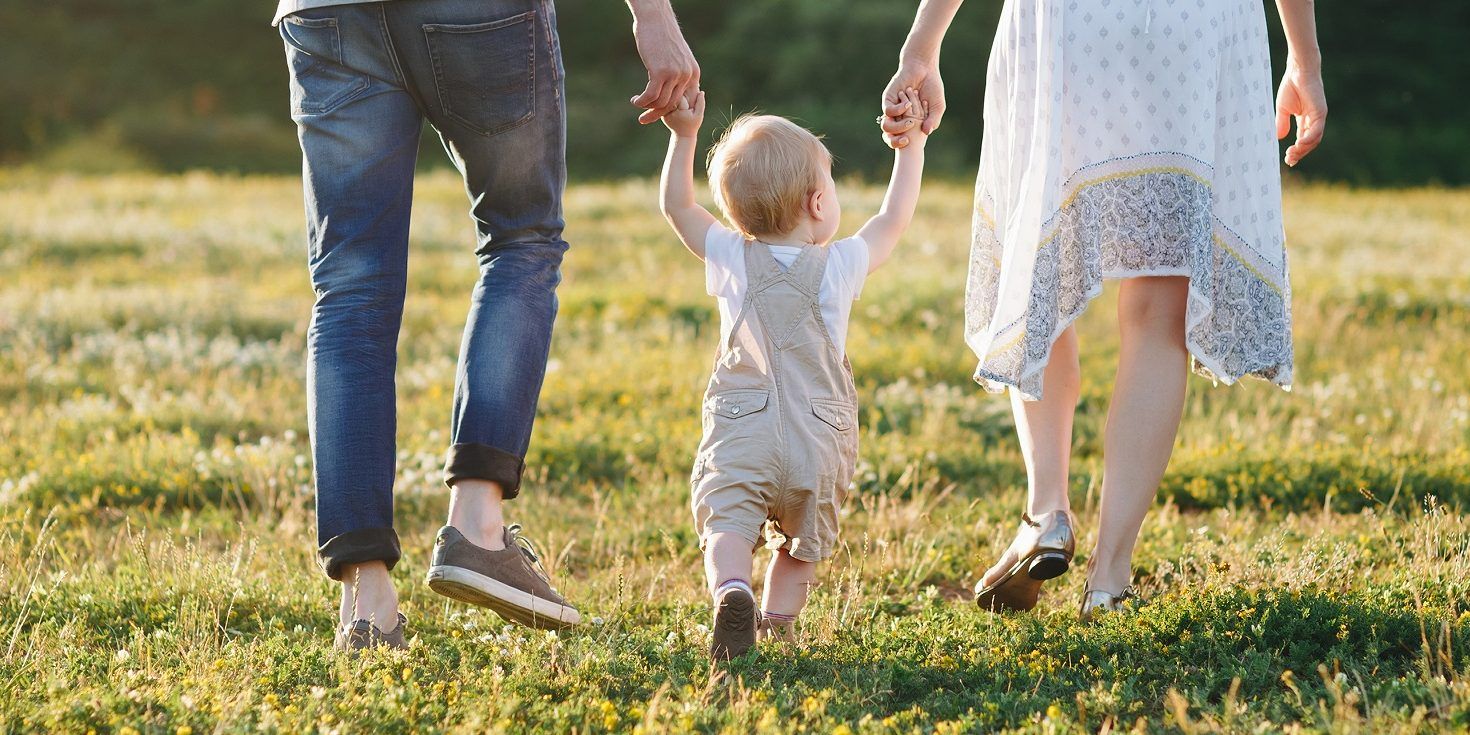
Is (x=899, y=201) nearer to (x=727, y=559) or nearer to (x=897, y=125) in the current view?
(x=897, y=125)

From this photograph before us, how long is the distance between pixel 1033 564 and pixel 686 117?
1.37m

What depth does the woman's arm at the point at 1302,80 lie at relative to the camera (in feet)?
11.6

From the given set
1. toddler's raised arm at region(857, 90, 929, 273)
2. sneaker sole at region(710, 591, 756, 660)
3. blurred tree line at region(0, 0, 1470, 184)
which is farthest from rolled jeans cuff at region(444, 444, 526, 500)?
blurred tree line at region(0, 0, 1470, 184)

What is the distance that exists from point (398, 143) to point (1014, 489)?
2.54 m

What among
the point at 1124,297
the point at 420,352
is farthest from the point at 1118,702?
the point at 420,352

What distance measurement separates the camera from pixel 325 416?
3088 millimetres

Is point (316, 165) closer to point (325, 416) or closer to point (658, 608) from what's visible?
point (325, 416)

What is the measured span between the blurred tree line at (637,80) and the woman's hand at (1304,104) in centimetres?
2488

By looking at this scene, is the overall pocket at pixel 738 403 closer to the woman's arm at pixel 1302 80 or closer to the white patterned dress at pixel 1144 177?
the white patterned dress at pixel 1144 177

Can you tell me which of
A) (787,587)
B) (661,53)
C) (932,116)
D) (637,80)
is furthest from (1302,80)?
(637,80)

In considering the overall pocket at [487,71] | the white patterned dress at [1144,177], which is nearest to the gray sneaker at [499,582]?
the overall pocket at [487,71]

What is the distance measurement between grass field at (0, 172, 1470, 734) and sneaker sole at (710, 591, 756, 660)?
6 centimetres

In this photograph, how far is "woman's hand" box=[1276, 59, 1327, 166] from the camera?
361 cm

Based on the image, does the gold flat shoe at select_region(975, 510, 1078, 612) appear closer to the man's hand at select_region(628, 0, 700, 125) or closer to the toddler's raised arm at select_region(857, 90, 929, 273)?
the toddler's raised arm at select_region(857, 90, 929, 273)
